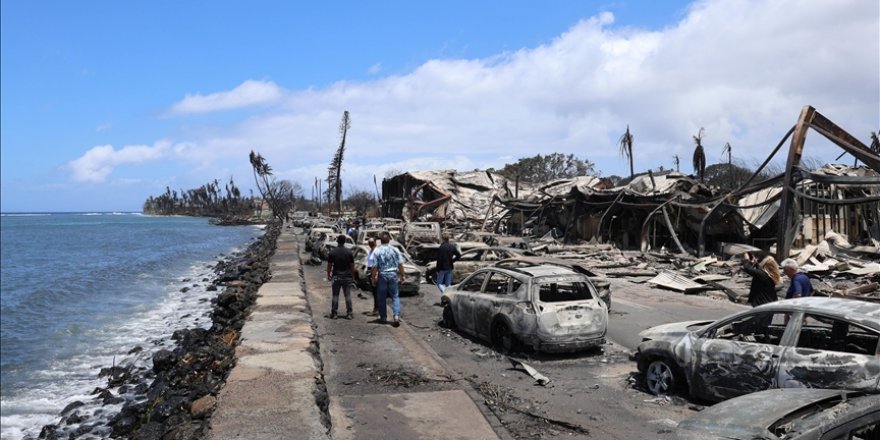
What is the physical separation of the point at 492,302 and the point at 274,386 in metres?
4.16

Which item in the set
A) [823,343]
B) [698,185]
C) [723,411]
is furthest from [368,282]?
[698,185]

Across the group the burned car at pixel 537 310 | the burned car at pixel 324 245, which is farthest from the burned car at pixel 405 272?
the burned car at pixel 324 245

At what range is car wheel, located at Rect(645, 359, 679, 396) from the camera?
7.47 m

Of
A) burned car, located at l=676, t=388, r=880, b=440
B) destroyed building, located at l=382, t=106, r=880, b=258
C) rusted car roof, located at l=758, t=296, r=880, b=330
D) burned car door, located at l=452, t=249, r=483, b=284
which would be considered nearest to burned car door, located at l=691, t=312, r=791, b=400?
rusted car roof, located at l=758, t=296, r=880, b=330

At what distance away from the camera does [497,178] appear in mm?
52500

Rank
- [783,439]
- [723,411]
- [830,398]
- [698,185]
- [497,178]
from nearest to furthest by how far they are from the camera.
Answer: [783,439] → [830,398] → [723,411] → [698,185] → [497,178]

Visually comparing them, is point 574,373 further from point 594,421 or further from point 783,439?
point 783,439

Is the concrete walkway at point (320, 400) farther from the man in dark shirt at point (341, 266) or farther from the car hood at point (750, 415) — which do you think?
the car hood at point (750, 415)

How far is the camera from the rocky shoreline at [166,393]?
762 cm

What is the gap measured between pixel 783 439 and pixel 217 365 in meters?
8.90

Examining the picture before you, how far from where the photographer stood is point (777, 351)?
6375 mm

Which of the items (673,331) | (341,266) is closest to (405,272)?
(341,266)

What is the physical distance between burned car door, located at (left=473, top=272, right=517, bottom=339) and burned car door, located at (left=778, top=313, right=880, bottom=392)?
4.22 metres

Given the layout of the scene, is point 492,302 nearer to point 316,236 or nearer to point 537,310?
point 537,310
